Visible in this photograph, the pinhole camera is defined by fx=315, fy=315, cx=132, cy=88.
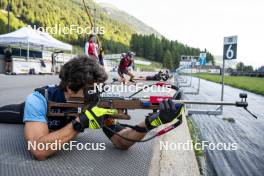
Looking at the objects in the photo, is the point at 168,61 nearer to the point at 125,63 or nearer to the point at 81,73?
the point at 125,63

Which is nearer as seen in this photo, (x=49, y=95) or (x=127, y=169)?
(x=127, y=169)

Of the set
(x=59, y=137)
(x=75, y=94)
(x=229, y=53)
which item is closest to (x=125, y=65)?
(x=229, y=53)

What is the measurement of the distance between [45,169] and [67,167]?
7.6 inches

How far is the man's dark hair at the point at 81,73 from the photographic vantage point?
2924 millimetres

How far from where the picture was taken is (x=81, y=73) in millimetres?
2916

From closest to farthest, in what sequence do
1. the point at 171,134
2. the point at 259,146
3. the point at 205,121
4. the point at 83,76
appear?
the point at 83,76
the point at 171,134
the point at 259,146
the point at 205,121

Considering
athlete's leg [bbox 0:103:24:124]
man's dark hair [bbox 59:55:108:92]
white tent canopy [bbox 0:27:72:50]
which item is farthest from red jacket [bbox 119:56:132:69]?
man's dark hair [bbox 59:55:108:92]

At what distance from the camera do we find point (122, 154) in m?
3.24

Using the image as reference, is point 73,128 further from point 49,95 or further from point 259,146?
point 259,146

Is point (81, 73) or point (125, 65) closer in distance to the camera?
point (81, 73)

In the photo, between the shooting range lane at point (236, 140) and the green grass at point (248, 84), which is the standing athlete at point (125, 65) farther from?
the shooting range lane at point (236, 140)

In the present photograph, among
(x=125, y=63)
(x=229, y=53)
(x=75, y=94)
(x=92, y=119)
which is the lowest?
(x=92, y=119)

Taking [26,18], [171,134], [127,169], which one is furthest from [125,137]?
[26,18]

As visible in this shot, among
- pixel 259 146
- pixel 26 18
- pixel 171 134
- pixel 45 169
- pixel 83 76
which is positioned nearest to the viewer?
pixel 45 169
